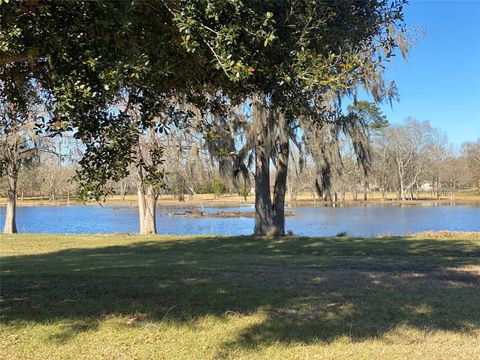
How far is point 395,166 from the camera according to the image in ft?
229

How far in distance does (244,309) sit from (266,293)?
95cm

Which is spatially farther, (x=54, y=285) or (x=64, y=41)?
(x=54, y=285)

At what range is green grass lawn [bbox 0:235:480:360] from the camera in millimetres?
4746

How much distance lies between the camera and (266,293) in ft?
23.0

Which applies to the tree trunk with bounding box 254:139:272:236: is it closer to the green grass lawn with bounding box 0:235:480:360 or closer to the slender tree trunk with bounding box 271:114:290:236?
the slender tree trunk with bounding box 271:114:290:236

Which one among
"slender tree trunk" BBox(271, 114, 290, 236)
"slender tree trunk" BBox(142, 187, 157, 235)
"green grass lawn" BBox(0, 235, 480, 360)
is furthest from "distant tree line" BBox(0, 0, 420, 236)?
"slender tree trunk" BBox(142, 187, 157, 235)

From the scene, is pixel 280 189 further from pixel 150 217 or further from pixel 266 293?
pixel 266 293

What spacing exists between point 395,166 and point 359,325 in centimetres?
6748

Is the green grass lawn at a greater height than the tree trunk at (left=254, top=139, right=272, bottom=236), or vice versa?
the tree trunk at (left=254, top=139, right=272, bottom=236)

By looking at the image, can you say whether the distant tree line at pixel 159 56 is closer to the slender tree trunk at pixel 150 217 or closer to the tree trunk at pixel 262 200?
the tree trunk at pixel 262 200

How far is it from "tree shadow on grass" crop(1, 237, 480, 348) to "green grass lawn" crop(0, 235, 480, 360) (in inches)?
0.7

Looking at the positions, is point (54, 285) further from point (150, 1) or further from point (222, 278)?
point (150, 1)

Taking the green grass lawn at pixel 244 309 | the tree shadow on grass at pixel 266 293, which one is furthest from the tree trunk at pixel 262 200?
the green grass lawn at pixel 244 309

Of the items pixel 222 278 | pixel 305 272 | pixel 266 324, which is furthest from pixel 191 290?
pixel 305 272
